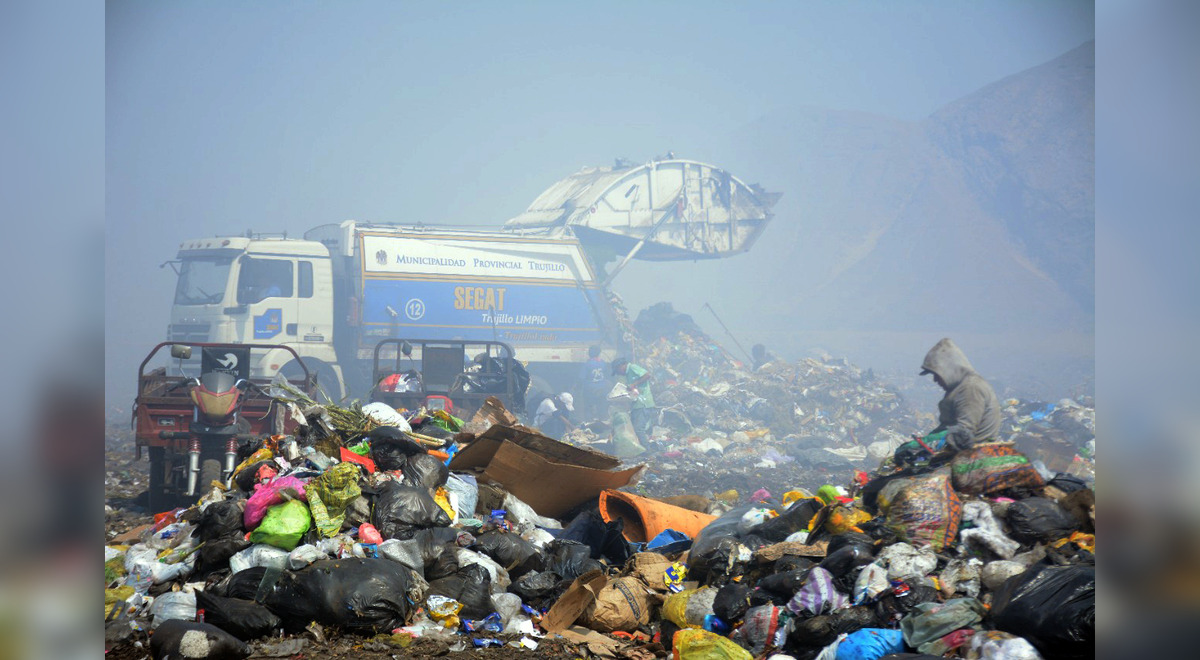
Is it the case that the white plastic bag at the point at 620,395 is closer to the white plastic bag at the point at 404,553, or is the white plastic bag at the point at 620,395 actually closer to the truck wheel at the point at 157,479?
the truck wheel at the point at 157,479

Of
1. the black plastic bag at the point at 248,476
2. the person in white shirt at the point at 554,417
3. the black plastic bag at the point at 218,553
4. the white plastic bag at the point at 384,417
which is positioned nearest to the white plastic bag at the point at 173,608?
the black plastic bag at the point at 218,553

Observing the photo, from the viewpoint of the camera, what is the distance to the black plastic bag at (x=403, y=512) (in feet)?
14.5

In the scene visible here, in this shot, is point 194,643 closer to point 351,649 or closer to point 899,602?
point 351,649

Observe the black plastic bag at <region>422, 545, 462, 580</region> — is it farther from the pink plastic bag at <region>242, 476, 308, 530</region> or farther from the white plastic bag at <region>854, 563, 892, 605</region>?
the white plastic bag at <region>854, 563, 892, 605</region>

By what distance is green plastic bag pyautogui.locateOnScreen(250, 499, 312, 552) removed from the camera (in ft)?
13.5

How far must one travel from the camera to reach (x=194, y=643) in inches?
129

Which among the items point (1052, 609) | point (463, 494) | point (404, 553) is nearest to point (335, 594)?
point (404, 553)

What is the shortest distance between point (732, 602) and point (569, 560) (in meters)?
1.22

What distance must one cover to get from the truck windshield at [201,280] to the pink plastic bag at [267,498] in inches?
310

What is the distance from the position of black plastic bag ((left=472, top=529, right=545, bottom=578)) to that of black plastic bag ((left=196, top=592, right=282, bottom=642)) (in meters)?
1.21

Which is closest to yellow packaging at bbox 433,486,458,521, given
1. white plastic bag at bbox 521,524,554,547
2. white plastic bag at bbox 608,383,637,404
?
white plastic bag at bbox 521,524,554,547
